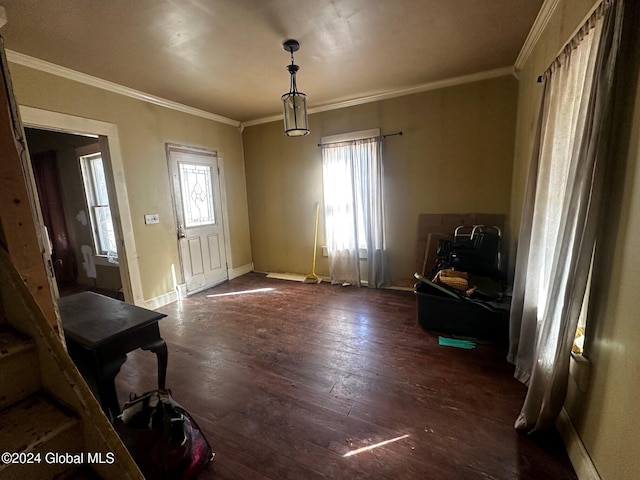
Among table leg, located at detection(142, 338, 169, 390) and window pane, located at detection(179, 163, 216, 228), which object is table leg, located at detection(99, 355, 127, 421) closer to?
table leg, located at detection(142, 338, 169, 390)

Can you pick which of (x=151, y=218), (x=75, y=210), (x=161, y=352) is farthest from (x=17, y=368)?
(x=75, y=210)

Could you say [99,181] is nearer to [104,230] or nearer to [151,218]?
[104,230]

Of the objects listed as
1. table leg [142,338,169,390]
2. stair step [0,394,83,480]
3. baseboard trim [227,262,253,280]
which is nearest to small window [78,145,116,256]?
baseboard trim [227,262,253,280]

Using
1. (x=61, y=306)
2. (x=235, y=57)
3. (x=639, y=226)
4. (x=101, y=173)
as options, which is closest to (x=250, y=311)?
(x=61, y=306)

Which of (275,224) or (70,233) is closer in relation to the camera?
(70,233)

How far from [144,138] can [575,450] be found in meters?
4.64

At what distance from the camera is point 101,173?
3.94 meters

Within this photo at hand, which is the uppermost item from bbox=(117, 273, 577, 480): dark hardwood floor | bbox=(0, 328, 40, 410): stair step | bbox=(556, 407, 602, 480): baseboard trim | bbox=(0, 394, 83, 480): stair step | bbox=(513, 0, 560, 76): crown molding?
bbox=(513, 0, 560, 76): crown molding

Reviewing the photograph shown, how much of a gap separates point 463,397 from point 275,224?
3726 mm

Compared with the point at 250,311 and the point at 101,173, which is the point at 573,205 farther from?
the point at 101,173

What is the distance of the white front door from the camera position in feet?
12.7

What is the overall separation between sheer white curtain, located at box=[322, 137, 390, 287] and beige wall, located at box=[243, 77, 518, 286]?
173 mm

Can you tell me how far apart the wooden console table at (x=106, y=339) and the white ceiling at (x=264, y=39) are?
1984 millimetres

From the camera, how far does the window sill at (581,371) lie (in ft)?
4.30
